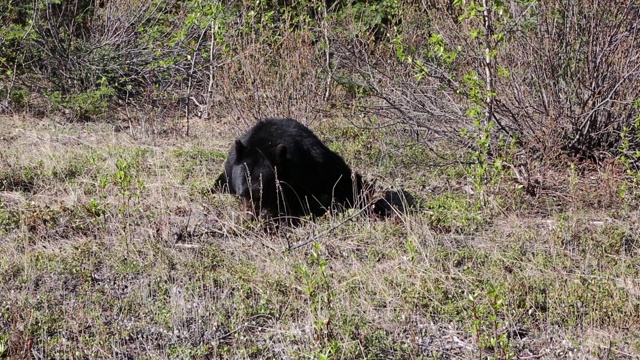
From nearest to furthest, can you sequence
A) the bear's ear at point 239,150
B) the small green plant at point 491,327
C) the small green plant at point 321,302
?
the small green plant at point 491,327 → the small green plant at point 321,302 → the bear's ear at point 239,150

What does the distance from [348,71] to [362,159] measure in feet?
11.6

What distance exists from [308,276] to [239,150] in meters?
2.83

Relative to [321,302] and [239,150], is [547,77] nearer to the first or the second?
[239,150]

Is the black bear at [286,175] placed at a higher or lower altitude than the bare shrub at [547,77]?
lower

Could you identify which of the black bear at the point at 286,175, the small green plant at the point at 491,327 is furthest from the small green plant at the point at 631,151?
the small green plant at the point at 491,327

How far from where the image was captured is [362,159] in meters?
9.36

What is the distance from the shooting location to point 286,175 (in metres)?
7.28

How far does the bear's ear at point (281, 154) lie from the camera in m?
7.13

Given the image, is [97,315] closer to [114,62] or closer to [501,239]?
[501,239]

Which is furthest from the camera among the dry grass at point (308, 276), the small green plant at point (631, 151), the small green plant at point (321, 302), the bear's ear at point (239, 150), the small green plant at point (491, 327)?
the small green plant at point (631, 151)

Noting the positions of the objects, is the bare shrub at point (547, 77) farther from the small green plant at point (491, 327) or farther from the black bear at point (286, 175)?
the small green plant at point (491, 327)

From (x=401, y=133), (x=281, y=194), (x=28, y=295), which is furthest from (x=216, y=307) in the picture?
(x=401, y=133)

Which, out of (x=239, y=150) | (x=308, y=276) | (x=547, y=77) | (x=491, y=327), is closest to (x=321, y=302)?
(x=308, y=276)

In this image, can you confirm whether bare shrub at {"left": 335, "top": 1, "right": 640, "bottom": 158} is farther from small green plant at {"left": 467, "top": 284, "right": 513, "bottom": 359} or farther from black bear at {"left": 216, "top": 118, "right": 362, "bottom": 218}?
small green plant at {"left": 467, "top": 284, "right": 513, "bottom": 359}
